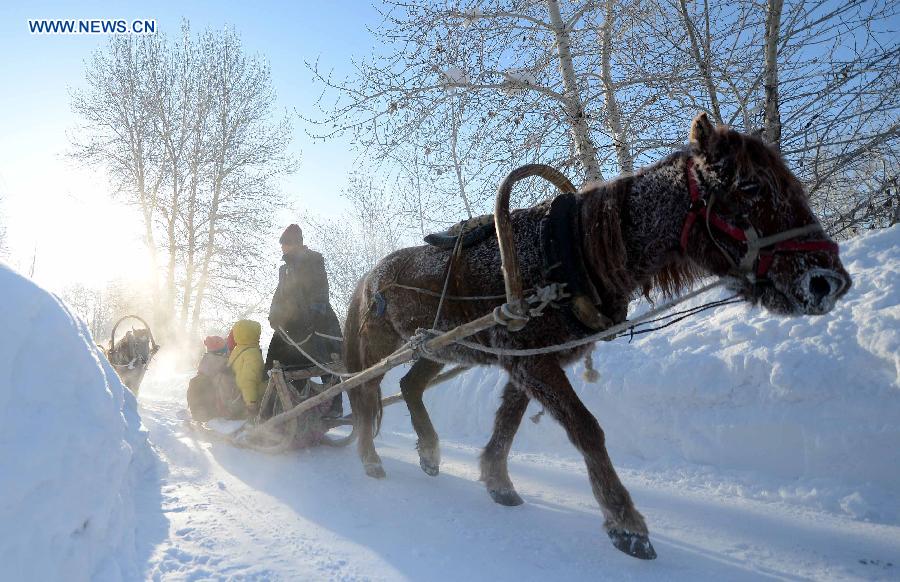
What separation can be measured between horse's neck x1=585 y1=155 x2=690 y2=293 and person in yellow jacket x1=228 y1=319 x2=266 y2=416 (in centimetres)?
374

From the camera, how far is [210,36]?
63.3 feet

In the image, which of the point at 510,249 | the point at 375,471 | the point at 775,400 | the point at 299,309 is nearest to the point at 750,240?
the point at 510,249

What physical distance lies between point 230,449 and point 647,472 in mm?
3608

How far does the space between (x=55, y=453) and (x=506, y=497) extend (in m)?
2.25

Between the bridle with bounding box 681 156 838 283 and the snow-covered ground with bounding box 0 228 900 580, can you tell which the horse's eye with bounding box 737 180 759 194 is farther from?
the snow-covered ground with bounding box 0 228 900 580

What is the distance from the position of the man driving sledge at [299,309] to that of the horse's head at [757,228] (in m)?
3.58

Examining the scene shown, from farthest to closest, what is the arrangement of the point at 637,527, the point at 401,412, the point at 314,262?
the point at 401,412, the point at 314,262, the point at 637,527

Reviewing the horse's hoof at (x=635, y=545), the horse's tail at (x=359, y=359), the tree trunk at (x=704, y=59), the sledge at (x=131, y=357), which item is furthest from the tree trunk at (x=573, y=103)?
the sledge at (x=131, y=357)

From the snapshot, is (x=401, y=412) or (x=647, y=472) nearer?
(x=647, y=472)

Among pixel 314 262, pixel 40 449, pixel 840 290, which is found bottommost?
pixel 840 290

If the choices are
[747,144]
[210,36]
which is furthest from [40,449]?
[210,36]

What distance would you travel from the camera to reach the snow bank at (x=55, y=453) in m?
1.46

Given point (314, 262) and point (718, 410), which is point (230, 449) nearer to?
point (314, 262)

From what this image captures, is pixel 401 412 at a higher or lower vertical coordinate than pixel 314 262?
lower
